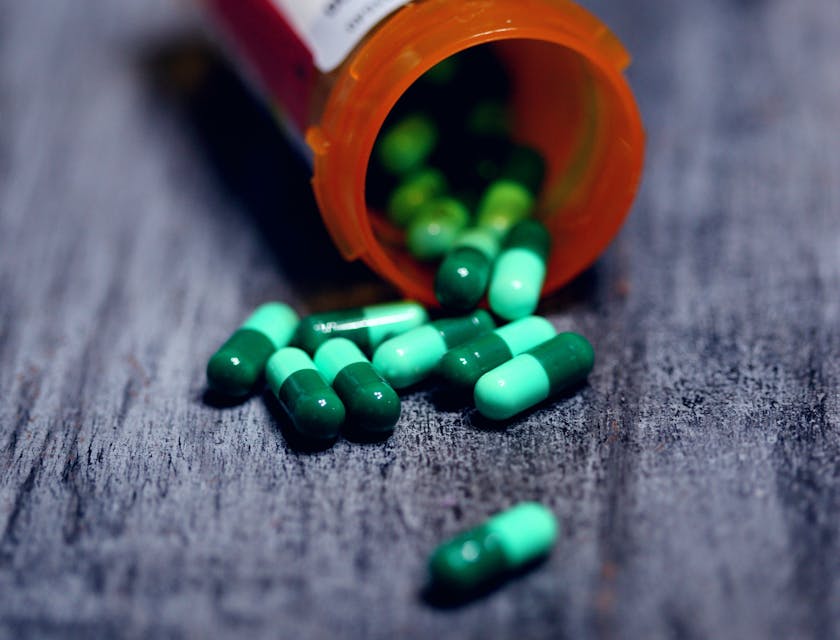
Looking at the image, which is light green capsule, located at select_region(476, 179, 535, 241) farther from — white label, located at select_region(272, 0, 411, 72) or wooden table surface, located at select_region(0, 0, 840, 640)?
white label, located at select_region(272, 0, 411, 72)

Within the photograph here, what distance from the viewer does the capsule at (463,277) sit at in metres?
1.57

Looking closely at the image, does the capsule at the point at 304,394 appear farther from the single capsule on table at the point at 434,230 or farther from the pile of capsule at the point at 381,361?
the single capsule on table at the point at 434,230

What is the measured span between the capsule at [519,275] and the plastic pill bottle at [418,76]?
70 millimetres

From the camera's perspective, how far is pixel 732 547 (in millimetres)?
1262

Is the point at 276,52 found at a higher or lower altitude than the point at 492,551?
higher

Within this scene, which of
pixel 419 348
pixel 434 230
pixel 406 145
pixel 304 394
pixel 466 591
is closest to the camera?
pixel 466 591

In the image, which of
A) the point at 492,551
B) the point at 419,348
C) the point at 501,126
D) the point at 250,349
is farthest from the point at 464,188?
the point at 492,551

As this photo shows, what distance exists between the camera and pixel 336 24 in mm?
1557

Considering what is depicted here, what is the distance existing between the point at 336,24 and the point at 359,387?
60cm

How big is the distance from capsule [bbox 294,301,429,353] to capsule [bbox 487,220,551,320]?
0.45ft

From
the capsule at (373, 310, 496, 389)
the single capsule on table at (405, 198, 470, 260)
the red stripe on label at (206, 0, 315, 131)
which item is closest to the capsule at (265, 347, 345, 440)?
the capsule at (373, 310, 496, 389)

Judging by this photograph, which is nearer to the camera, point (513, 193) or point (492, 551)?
point (492, 551)

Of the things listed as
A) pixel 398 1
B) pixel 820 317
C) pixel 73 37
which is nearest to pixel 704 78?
pixel 820 317

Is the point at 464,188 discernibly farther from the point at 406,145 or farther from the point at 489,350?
the point at 489,350
